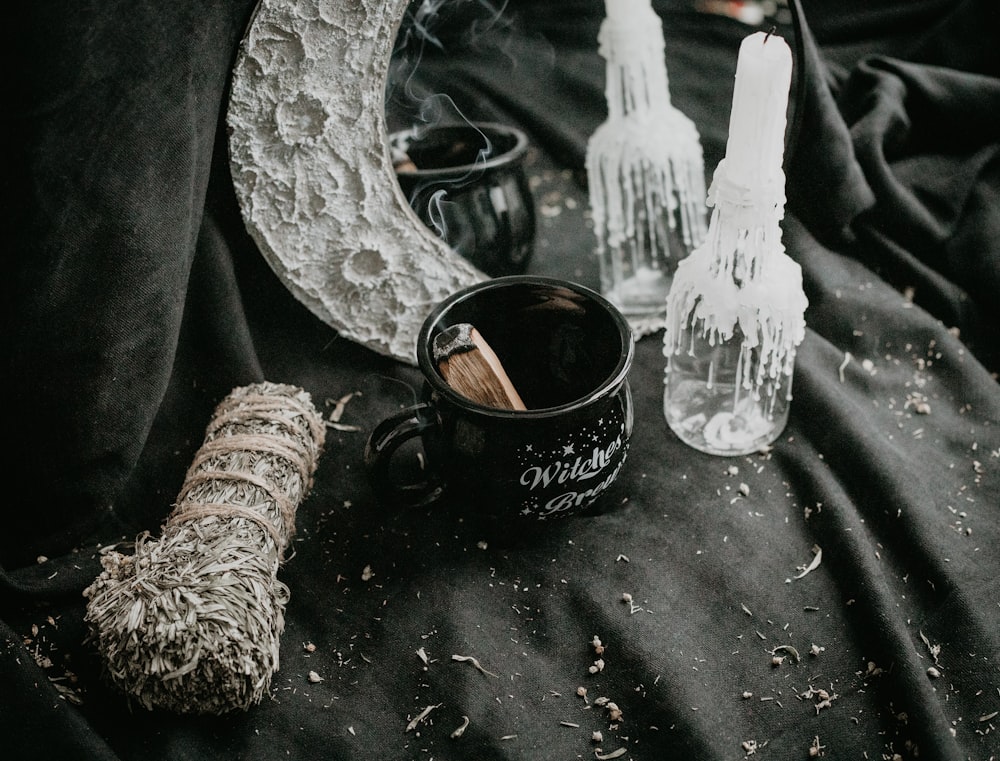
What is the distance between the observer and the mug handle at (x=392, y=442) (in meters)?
0.64

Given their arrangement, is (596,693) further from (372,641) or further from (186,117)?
(186,117)

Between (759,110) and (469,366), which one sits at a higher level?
(759,110)

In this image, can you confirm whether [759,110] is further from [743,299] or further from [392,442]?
[392,442]

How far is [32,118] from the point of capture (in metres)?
0.61

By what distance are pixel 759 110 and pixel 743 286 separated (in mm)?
153

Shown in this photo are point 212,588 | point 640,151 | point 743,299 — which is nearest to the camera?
point 212,588

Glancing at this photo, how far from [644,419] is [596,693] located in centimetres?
27

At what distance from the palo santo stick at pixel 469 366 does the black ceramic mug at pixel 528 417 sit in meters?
0.01

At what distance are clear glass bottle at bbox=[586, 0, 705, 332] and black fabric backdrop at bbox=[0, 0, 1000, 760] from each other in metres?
0.03

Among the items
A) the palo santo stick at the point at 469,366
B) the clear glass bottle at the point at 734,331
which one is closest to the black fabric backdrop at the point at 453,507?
the clear glass bottle at the point at 734,331

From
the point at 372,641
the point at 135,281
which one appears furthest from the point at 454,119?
the point at 372,641

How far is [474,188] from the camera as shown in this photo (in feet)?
2.53

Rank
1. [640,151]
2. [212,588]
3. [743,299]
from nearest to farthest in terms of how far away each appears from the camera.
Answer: [212,588] < [743,299] < [640,151]

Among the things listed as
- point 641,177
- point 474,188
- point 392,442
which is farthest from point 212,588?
point 641,177
